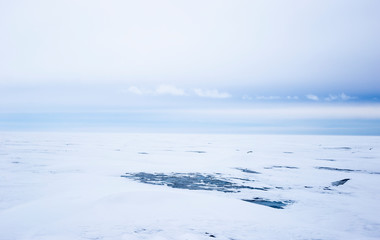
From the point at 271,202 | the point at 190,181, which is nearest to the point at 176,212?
the point at 271,202

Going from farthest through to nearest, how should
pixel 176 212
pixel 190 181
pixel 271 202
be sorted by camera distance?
pixel 190 181 < pixel 271 202 < pixel 176 212

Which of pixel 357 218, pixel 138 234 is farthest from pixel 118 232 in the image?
pixel 357 218

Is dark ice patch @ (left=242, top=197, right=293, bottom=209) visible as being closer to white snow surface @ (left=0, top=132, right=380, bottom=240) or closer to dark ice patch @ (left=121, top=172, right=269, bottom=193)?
white snow surface @ (left=0, top=132, right=380, bottom=240)

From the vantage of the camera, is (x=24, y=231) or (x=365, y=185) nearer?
(x=24, y=231)

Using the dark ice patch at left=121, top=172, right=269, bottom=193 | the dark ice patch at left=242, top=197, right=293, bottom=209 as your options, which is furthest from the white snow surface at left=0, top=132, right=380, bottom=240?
the dark ice patch at left=121, top=172, right=269, bottom=193

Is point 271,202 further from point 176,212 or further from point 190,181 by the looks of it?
point 190,181

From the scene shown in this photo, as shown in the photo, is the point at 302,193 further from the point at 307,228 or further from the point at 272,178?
the point at 307,228

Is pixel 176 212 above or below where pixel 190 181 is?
above

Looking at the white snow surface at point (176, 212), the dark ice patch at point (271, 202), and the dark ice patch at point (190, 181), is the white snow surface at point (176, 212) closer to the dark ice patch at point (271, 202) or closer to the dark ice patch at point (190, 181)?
the dark ice patch at point (271, 202)
